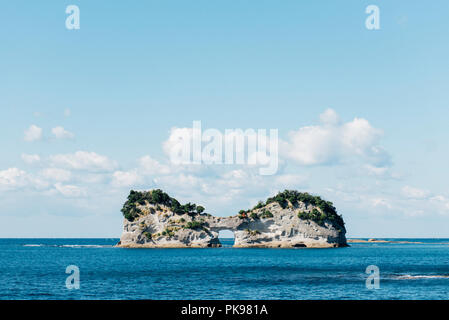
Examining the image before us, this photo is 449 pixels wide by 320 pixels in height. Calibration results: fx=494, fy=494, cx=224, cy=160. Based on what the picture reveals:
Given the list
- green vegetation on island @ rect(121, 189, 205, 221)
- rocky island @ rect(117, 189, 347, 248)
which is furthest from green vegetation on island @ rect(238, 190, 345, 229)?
green vegetation on island @ rect(121, 189, 205, 221)

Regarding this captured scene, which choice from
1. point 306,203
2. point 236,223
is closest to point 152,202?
point 236,223

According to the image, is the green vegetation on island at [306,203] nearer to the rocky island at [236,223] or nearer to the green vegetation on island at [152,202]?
the rocky island at [236,223]

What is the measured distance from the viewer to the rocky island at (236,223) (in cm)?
16525

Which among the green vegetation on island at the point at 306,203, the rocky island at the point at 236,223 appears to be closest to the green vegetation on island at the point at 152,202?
the rocky island at the point at 236,223

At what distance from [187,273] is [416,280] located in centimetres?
3424

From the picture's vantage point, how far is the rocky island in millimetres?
165250

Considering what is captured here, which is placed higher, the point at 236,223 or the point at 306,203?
the point at 306,203

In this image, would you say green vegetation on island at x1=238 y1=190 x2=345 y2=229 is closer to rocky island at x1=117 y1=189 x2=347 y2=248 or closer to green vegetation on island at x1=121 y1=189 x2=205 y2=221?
rocky island at x1=117 y1=189 x2=347 y2=248

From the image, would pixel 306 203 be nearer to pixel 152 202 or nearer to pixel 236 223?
pixel 236 223

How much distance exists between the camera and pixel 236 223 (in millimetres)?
165500
